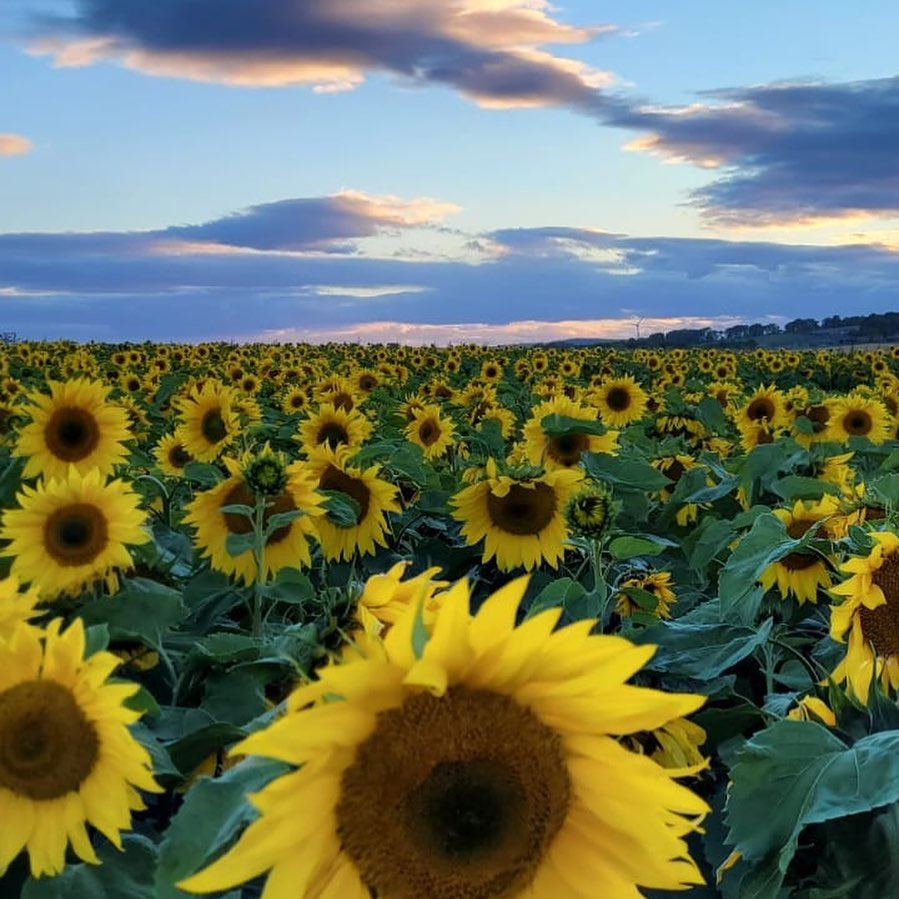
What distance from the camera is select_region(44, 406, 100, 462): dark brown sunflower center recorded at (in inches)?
243

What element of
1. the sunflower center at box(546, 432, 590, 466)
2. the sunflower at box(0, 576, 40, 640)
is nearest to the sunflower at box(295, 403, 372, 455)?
the sunflower center at box(546, 432, 590, 466)

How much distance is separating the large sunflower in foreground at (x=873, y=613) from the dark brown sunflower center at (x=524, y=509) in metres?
2.28

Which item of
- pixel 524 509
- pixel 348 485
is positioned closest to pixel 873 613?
pixel 524 509

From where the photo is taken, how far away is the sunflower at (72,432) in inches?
240

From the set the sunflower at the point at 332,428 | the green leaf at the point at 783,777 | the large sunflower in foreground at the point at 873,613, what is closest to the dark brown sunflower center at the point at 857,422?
the sunflower at the point at 332,428

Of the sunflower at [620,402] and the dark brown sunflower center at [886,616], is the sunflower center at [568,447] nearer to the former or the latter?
the dark brown sunflower center at [886,616]

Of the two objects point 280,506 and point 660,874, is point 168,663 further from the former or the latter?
point 280,506

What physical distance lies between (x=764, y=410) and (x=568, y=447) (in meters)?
4.94

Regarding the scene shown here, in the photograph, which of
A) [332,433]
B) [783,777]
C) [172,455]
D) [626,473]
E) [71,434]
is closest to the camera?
[783,777]

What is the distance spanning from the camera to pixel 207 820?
1607mm

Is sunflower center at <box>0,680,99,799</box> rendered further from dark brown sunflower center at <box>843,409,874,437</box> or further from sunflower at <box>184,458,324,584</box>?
dark brown sunflower center at <box>843,409,874,437</box>

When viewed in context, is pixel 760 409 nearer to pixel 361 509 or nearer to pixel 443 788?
pixel 361 509

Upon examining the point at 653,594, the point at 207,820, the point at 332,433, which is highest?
the point at 332,433

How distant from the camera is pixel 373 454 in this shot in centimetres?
552
